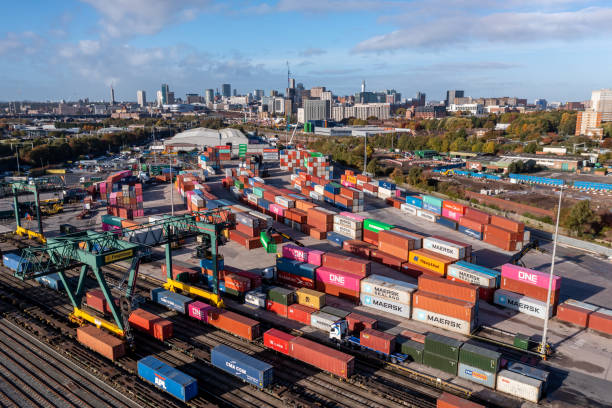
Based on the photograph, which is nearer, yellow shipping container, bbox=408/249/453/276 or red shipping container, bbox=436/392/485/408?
red shipping container, bbox=436/392/485/408

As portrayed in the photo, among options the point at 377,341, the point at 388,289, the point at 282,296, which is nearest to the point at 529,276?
the point at 388,289

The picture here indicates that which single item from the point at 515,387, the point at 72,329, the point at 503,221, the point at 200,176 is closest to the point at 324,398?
the point at 515,387

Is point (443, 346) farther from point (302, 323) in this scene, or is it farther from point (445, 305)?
point (302, 323)

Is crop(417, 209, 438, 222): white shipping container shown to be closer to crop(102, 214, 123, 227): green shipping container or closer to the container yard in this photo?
the container yard

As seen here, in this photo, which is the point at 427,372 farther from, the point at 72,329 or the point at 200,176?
the point at 200,176

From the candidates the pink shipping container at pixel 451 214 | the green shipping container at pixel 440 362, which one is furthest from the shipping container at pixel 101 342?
the pink shipping container at pixel 451 214

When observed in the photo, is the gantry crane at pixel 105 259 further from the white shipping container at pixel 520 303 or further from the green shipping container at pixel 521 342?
the white shipping container at pixel 520 303

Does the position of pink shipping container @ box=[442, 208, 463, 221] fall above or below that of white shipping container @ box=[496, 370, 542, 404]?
above

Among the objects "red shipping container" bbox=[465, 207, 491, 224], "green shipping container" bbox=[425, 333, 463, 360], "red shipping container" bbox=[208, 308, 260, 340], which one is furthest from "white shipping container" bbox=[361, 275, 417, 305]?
"red shipping container" bbox=[465, 207, 491, 224]

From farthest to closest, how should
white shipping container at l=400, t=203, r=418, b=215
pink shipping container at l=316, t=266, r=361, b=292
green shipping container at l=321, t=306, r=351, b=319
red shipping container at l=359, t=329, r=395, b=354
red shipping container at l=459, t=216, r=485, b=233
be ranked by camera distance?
white shipping container at l=400, t=203, r=418, b=215, red shipping container at l=459, t=216, r=485, b=233, pink shipping container at l=316, t=266, r=361, b=292, green shipping container at l=321, t=306, r=351, b=319, red shipping container at l=359, t=329, r=395, b=354
